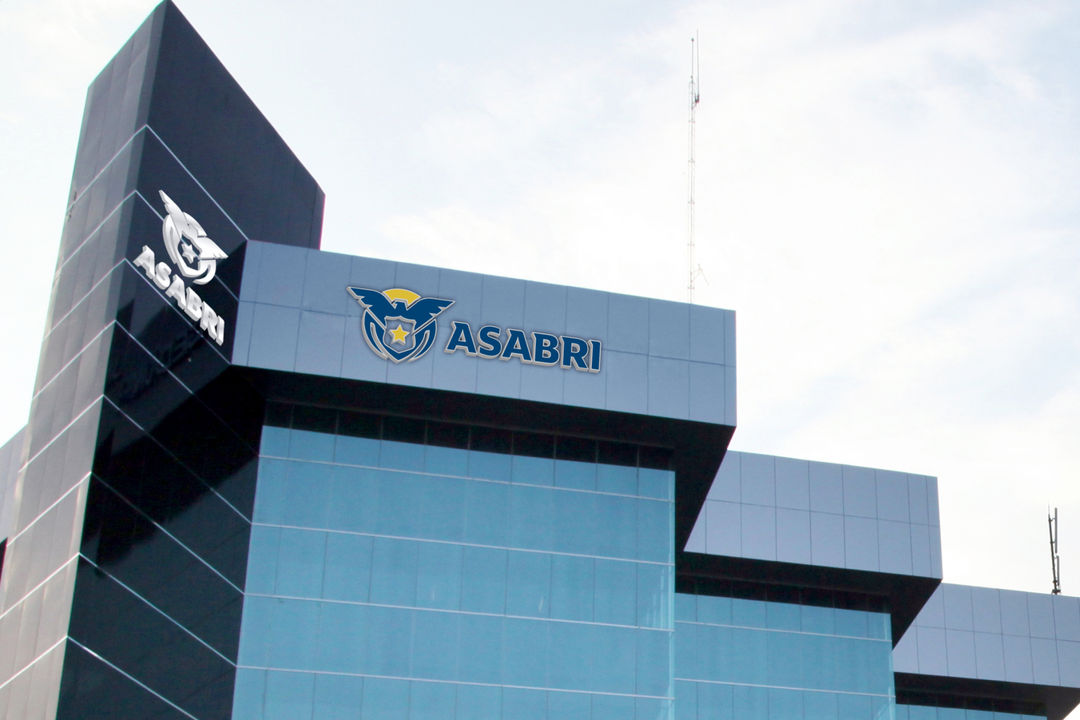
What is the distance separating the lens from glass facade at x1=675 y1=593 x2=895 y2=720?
45.2 meters

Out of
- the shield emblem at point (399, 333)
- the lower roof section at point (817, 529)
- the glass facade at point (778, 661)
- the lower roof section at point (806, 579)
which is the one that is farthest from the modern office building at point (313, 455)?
the glass facade at point (778, 661)

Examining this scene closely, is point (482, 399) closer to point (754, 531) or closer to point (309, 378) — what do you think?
point (309, 378)

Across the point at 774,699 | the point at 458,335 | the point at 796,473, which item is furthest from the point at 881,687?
the point at 458,335

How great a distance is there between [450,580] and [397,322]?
268 inches

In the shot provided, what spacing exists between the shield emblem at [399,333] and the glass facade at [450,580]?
7.44 ft

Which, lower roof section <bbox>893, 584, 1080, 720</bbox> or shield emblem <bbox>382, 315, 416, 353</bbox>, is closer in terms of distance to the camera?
shield emblem <bbox>382, 315, 416, 353</bbox>

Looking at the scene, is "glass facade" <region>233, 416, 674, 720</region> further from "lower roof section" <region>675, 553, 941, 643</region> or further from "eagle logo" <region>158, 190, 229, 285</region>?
"lower roof section" <region>675, 553, 941, 643</region>

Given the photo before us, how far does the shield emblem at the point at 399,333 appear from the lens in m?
38.6

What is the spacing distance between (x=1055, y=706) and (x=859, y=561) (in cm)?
1234

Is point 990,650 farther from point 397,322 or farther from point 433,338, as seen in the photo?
point 397,322

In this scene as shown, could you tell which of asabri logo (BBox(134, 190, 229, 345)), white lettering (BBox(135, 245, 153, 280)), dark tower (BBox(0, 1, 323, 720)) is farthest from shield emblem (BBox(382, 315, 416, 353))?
white lettering (BBox(135, 245, 153, 280))

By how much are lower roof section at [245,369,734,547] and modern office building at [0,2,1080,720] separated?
0.29 ft

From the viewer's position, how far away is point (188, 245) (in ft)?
118

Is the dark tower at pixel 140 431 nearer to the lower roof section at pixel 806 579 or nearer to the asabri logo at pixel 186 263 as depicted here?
the asabri logo at pixel 186 263
